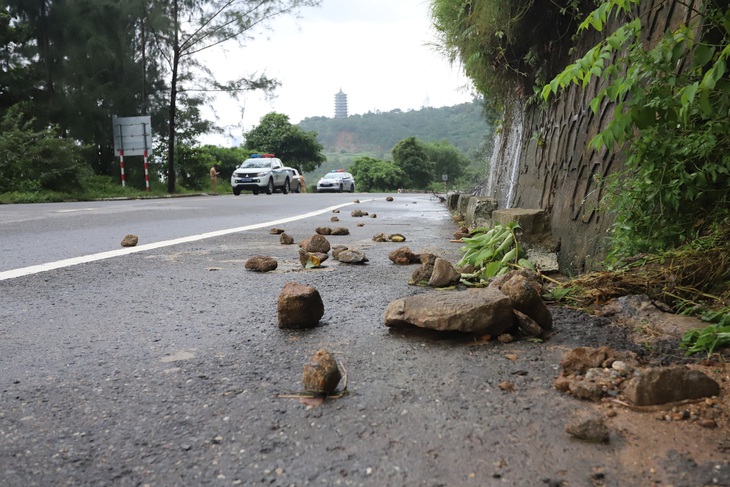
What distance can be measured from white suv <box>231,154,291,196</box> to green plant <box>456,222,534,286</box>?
19.0 metres

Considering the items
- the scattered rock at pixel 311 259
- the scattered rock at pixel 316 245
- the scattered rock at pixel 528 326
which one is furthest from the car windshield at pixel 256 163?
the scattered rock at pixel 528 326

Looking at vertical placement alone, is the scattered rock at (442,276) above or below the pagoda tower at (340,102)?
below

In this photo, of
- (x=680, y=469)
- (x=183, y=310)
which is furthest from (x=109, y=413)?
(x=680, y=469)

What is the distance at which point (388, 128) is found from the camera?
11444 cm

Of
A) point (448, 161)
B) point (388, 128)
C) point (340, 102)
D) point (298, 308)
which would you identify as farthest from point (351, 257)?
point (340, 102)

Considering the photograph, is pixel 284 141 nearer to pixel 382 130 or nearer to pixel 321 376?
pixel 321 376

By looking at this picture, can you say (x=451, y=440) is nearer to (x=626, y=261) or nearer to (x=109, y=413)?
(x=109, y=413)

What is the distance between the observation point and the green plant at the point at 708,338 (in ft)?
5.35

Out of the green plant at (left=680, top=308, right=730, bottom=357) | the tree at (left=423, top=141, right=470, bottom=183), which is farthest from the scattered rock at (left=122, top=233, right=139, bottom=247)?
the tree at (left=423, top=141, right=470, bottom=183)

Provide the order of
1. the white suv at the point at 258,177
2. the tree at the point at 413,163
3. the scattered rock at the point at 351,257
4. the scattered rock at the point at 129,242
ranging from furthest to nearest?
the tree at the point at 413,163 → the white suv at the point at 258,177 → the scattered rock at the point at 129,242 → the scattered rock at the point at 351,257

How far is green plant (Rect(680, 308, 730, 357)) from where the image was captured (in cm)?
163

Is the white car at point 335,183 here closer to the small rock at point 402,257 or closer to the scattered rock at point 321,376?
the small rock at point 402,257

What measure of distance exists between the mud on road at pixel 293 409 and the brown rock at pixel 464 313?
54mm

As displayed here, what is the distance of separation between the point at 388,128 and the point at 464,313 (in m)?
115
